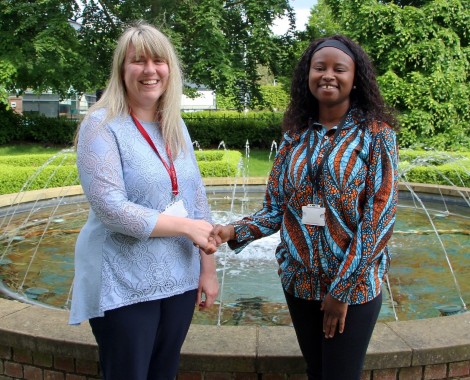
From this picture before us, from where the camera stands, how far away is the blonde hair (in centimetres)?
176

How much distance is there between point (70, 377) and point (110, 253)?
113 cm

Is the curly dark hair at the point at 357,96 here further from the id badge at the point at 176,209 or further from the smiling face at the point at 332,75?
the id badge at the point at 176,209

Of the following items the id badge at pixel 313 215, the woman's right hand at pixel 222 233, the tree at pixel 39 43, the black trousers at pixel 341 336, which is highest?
the tree at pixel 39 43

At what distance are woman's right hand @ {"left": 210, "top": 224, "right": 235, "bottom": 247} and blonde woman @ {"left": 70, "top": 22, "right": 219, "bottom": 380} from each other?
0.38 ft

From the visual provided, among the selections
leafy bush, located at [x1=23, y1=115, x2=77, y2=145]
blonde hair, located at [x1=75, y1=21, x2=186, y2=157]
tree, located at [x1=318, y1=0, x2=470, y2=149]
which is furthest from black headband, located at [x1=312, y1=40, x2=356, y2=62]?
leafy bush, located at [x1=23, y1=115, x2=77, y2=145]

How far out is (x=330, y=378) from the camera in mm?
1823

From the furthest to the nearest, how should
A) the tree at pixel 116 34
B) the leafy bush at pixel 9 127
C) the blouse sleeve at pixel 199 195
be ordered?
the leafy bush at pixel 9 127 < the tree at pixel 116 34 < the blouse sleeve at pixel 199 195

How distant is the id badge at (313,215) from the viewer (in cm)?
177

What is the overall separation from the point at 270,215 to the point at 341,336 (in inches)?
20.5

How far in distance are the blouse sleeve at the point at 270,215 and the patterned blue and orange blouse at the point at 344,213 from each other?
3.7 inches

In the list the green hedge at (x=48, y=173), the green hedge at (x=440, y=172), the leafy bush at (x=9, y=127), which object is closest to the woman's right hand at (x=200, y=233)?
the green hedge at (x=48, y=173)

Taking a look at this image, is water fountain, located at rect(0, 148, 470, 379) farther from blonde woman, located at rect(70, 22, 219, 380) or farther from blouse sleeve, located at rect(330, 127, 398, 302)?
blouse sleeve, located at rect(330, 127, 398, 302)

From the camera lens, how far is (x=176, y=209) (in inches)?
69.9

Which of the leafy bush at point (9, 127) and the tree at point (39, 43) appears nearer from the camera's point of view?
the tree at point (39, 43)
